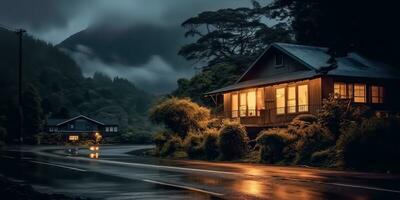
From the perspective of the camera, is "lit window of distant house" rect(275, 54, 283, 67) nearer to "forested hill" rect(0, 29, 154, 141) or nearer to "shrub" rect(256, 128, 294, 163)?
"shrub" rect(256, 128, 294, 163)

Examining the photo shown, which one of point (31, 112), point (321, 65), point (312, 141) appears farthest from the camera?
point (31, 112)

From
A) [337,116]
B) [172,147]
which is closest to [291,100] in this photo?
[172,147]

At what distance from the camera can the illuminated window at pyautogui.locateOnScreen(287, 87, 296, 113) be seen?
38375 millimetres

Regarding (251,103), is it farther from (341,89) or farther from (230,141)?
(230,141)

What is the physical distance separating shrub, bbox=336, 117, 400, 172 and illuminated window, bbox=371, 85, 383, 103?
15.8 m

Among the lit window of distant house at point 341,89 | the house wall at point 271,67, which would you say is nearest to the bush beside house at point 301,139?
the lit window of distant house at point 341,89

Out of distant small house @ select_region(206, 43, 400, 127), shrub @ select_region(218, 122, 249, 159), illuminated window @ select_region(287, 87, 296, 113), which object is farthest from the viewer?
illuminated window @ select_region(287, 87, 296, 113)

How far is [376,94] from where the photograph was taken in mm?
38938

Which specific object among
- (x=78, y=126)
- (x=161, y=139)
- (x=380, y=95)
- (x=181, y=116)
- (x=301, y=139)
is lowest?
(x=161, y=139)

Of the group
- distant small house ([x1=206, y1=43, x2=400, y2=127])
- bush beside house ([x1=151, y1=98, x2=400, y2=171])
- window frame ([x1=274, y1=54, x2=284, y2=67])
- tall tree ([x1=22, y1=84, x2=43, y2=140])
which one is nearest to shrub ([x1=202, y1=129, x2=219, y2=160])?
bush beside house ([x1=151, y1=98, x2=400, y2=171])

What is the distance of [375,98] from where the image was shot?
38.9m

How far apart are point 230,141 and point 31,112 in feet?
244

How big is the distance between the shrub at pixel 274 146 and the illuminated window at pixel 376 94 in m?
11.8

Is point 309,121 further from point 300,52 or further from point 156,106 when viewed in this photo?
point 156,106
